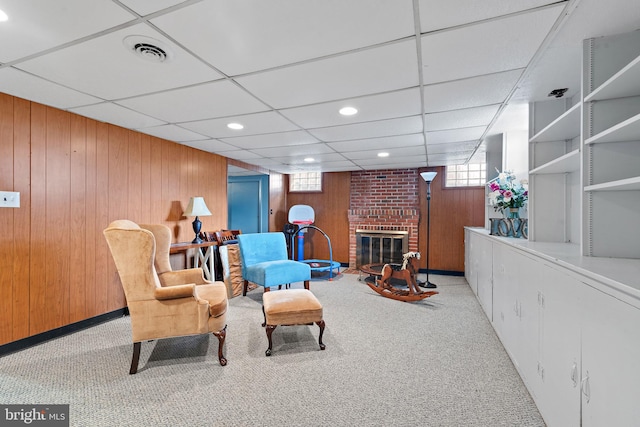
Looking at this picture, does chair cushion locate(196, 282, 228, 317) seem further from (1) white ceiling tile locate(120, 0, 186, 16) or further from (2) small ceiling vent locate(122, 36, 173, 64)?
(1) white ceiling tile locate(120, 0, 186, 16)

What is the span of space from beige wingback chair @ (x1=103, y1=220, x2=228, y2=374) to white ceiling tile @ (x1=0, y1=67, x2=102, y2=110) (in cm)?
118

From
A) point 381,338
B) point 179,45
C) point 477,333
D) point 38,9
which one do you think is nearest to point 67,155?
point 38,9

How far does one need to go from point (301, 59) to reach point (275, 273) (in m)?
2.68

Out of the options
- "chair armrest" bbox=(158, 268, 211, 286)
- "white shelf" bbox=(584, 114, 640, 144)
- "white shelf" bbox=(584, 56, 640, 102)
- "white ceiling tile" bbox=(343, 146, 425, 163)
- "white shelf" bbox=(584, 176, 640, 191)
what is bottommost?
"chair armrest" bbox=(158, 268, 211, 286)

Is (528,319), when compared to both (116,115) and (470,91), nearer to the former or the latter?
(470,91)

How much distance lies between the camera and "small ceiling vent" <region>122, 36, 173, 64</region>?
1.61m

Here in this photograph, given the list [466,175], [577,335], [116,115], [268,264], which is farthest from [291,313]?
[466,175]

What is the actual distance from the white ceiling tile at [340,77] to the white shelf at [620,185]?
Answer: 1.23m

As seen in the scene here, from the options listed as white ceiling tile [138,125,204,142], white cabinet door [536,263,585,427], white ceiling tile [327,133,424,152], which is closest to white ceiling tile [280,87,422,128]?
white ceiling tile [327,133,424,152]

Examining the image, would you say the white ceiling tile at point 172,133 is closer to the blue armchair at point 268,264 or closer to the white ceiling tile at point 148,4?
the blue armchair at point 268,264

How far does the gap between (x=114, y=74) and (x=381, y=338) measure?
122 inches

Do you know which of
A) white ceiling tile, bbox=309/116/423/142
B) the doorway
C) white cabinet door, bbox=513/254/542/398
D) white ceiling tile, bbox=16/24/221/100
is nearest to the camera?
white ceiling tile, bbox=16/24/221/100

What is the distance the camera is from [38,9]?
4.49ft

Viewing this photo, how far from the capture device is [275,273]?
376 centimetres
